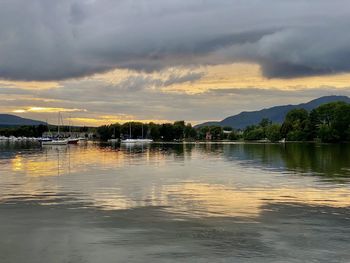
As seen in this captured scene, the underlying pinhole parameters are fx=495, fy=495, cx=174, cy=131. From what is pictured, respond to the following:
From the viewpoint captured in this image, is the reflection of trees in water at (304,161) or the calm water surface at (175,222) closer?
the calm water surface at (175,222)

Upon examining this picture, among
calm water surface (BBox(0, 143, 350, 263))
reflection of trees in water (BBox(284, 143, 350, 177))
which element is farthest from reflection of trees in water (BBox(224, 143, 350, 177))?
calm water surface (BBox(0, 143, 350, 263))

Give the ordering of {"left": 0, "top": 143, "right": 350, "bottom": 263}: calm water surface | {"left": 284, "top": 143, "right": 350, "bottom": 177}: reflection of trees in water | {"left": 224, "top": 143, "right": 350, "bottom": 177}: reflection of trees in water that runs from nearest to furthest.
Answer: {"left": 0, "top": 143, "right": 350, "bottom": 263}: calm water surface → {"left": 284, "top": 143, "right": 350, "bottom": 177}: reflection of trees in water → {"left": 224, "top": 143, "right": 350, "bottom": 177}: reflection of trees in water

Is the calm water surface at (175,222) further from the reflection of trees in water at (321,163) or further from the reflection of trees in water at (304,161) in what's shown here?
the reflection of trees in water at (304,161)

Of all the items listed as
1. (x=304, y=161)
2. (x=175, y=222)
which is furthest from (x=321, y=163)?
(x=175, y=222)

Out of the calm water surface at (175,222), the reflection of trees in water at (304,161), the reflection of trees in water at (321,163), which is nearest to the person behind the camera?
the calm water surface at (175,222)

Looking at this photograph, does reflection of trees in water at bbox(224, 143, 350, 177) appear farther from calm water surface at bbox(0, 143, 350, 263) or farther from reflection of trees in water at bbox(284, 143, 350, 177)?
calm water surface at bbox(0, 143, 350, 263)

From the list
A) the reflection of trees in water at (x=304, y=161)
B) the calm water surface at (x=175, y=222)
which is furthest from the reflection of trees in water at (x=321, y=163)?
the calm water surface at (x=175, y=222)

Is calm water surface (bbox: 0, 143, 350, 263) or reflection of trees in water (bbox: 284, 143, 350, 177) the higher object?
reflection of trees in water (bbox: 284, 143, 350, 177)

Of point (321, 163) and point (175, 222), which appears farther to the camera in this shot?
point (321, 163)

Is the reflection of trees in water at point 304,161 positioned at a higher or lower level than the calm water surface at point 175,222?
higher

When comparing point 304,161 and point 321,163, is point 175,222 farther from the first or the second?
point 304,161

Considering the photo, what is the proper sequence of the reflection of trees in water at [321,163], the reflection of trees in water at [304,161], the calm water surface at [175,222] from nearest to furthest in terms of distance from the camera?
the calm water surface at [175,222], the reflection of trees in water at [321,163], the reflection of trees in water at [304,161]

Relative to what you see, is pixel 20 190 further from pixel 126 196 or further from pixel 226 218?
pixel 226 218

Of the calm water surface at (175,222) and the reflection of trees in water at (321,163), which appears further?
the reflection of trees in water at (321,163)
